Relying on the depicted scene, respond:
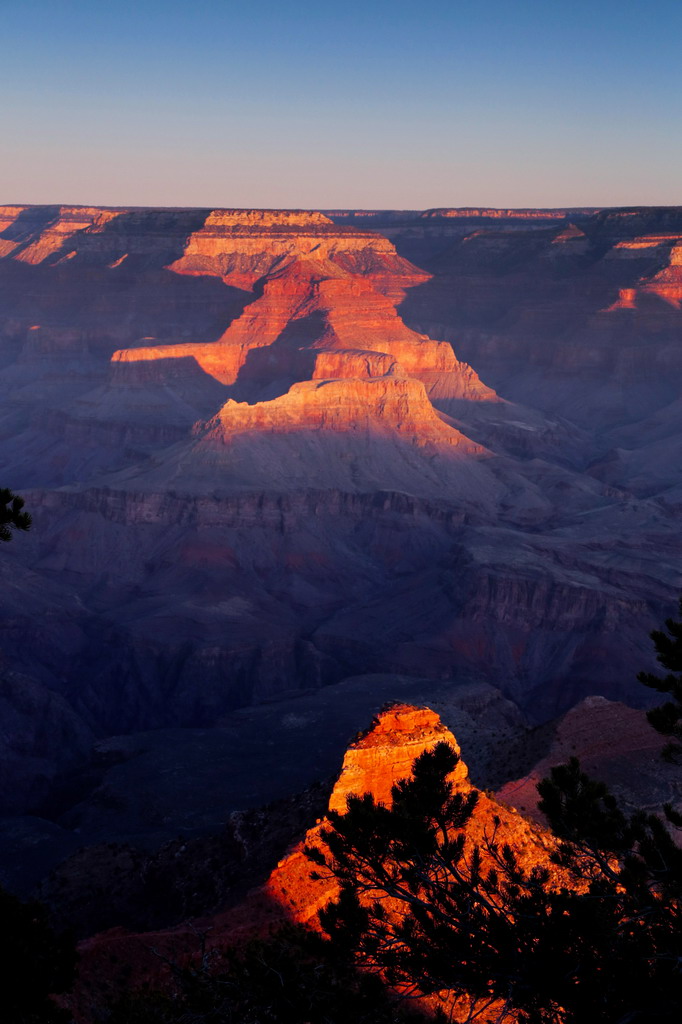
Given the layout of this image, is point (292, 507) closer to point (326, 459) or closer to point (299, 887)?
point (326, 459)

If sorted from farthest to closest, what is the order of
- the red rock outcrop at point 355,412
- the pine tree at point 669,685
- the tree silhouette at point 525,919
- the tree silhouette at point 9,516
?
the red rock outcrop at point 355,412 → the pine tree at point 669,685 → the tree silhouette at point 9,516 → the tree silhouette at point 525,919

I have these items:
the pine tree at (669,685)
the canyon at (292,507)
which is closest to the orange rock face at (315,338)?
the canyon at (292,507)

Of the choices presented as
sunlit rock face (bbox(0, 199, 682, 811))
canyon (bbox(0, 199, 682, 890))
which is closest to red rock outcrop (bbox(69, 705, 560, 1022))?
canyon (bbox(0, 199, 682, 890))

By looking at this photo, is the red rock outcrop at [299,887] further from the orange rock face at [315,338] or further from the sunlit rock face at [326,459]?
the orange rock face at [315,338]

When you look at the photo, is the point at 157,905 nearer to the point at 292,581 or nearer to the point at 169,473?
the point at 292,581

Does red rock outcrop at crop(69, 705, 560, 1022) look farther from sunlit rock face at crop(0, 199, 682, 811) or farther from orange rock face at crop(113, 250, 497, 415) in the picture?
orange rock face at crop(113, 250, 497, 415)

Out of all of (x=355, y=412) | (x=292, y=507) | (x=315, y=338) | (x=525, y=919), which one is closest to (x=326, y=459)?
(x=355, y=412)
